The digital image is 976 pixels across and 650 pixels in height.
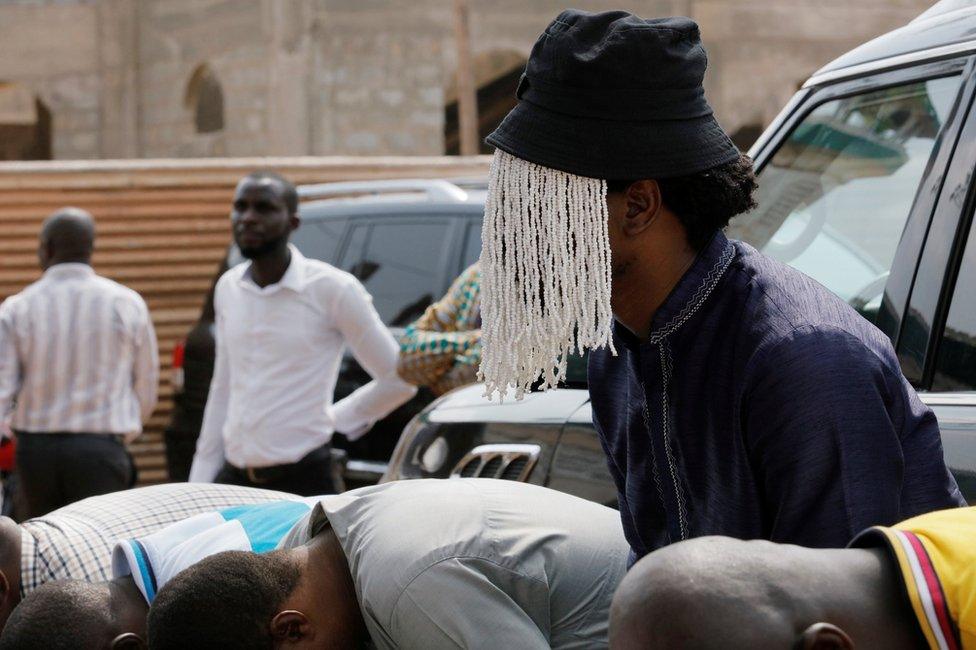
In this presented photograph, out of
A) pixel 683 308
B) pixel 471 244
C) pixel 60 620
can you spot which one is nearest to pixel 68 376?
pixel 471 244

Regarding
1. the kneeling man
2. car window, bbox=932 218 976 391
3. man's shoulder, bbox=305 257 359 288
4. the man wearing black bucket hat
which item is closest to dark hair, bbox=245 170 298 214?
man's shoulder, bbox=305 257 359 288

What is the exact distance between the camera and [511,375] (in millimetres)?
2189

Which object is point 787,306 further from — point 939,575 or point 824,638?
point 824,638

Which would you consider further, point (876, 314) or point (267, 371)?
point (267, 371)

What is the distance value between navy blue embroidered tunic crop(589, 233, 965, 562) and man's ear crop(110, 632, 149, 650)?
1.13 meters

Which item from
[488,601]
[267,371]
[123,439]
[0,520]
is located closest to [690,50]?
[488,601]

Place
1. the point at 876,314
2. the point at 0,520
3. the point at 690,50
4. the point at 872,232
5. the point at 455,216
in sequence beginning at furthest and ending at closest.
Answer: the point at 455,216 → the point at 0,520 → the point at 872,232 → the point at 876,314 → the point at 690,50

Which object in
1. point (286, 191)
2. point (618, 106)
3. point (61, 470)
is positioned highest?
point (618, 106)

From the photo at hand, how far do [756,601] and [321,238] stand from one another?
21.2ft

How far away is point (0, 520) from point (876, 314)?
198 centimetres

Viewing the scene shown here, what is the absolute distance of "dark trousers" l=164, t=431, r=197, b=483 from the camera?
7871 millimetres

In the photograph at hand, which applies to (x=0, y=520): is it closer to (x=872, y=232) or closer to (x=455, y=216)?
(x=872, y=232)

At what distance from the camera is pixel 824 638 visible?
140 cm

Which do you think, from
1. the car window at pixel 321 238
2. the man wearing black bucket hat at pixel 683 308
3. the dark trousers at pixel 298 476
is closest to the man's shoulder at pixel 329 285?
the dark trousers at pixel 298 476
